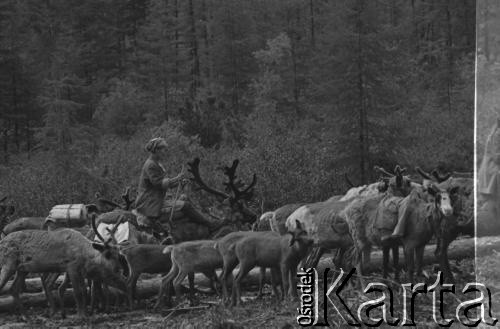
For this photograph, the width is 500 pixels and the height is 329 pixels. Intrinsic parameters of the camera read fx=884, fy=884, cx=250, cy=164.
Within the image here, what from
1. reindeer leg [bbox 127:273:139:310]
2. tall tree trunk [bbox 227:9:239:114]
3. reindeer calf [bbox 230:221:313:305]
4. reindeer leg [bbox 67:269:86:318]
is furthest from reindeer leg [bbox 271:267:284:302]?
tall tree trunk [bbox 227:9:239:114]

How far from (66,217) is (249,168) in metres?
10.8

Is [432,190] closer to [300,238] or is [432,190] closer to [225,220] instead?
[300,238]

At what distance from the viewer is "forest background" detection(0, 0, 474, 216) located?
93.8ft

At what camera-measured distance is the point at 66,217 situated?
16.3 m

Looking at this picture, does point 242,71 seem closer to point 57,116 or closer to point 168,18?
point 168,18

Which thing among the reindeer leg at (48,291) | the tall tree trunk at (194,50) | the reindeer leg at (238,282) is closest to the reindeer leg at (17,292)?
the reindeer leg at (48,291)

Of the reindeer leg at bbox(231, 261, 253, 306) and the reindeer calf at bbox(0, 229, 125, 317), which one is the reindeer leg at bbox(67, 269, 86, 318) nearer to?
the reindeer calf at bbox(0, 229, 125, 317)

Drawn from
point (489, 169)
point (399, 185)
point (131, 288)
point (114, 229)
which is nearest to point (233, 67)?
point (399, 185)

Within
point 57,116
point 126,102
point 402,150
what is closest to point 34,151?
point 57,116

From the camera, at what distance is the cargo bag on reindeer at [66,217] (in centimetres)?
1631

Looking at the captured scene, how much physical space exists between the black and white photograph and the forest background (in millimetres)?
118

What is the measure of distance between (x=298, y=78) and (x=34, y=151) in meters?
15.4

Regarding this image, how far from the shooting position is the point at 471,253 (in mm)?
16078

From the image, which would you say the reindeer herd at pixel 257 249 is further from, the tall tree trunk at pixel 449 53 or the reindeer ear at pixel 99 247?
the tall tree trunk at pixel 449 53
